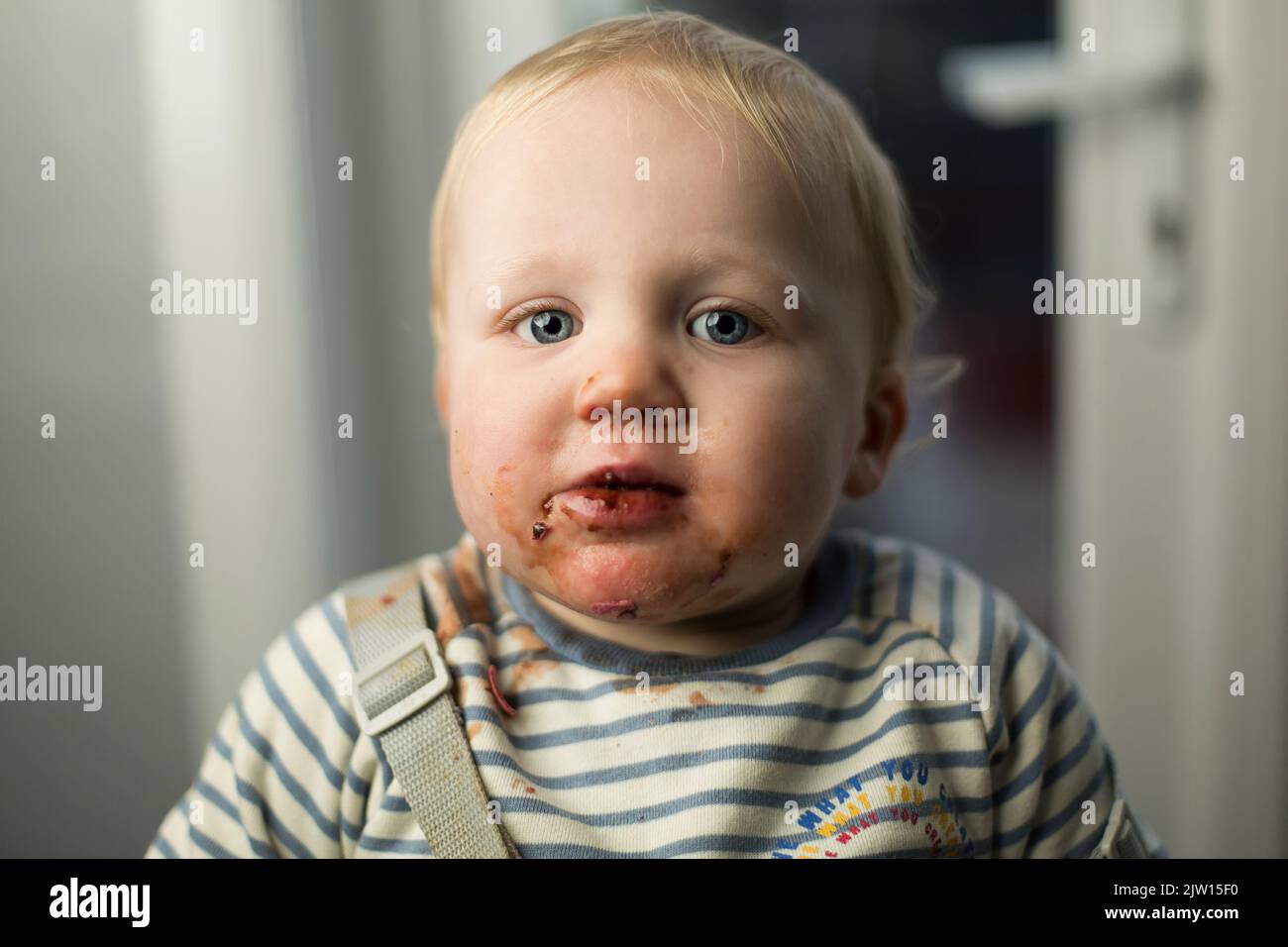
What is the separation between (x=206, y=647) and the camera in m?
0.81

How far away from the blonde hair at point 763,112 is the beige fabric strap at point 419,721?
18 centimetres

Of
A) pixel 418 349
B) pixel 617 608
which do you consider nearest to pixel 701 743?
pixel 617 608

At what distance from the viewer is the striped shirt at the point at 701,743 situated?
564 millimetres

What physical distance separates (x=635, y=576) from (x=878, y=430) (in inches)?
8.5

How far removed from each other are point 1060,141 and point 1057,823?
76 centimetres

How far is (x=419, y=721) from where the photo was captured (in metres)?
0.58

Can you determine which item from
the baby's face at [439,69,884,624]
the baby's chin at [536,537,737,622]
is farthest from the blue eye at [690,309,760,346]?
the baby's chin at [536,537,737,622]

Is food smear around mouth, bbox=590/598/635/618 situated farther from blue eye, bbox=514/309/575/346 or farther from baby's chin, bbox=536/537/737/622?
blue eye, bbox=514/309/575/346

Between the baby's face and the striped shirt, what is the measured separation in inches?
2.8

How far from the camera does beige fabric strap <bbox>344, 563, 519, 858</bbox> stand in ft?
1.82

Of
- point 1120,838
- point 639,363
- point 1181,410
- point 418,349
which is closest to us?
point 639,363

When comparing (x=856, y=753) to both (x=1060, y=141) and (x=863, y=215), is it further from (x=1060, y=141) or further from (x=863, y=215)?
(x=1060, y=141)

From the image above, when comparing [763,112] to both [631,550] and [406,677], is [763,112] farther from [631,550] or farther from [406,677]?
[406,677]
